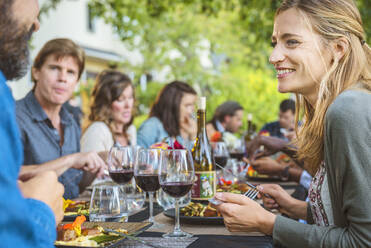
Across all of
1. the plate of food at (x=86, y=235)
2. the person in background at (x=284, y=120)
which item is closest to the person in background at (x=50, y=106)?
the plate of food at (x=86, y=235)

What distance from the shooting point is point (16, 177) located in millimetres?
904

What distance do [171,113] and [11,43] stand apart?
13.5 feet

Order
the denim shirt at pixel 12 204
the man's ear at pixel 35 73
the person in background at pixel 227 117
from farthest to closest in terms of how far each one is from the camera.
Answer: the person in background at pixel 227 117 → the man's ear at pixel 35 73 → the denim shirt at pixel 12 204

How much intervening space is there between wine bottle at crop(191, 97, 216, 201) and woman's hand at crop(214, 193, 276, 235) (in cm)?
57

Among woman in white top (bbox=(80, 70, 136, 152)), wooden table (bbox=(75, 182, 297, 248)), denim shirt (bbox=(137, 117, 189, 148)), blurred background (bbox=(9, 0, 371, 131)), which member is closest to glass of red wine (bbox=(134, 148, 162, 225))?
wooden table (bbox=(75, 182, 297, 248))

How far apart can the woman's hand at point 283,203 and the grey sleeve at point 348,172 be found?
49cm

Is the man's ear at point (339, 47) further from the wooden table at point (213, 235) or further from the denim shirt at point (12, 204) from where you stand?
the denim shirt at point (12, 204)

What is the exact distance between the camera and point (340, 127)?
1411 millimetres

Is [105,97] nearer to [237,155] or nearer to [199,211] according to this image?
[237,155]

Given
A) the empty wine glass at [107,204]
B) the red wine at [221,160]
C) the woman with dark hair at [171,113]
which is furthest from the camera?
the woman with dark hair at [171,113]

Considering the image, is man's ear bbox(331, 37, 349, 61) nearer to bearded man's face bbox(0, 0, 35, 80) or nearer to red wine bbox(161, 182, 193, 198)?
red wine bbox(161, 182, 193, 198)

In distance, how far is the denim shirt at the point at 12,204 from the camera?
802 mm

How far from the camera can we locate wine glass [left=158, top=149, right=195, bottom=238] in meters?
1.67

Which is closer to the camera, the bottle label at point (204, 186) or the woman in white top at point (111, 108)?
the bottle label at point (204, 186)
